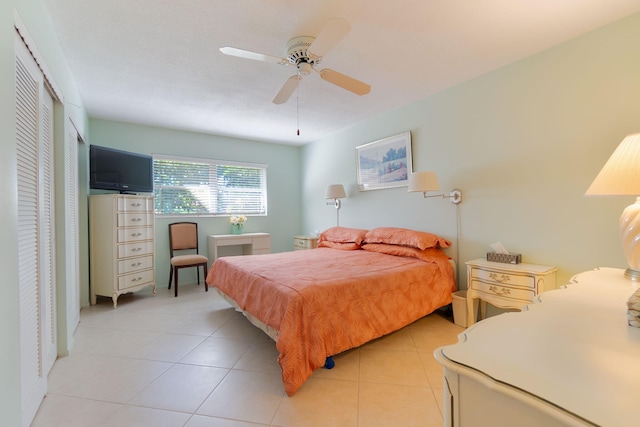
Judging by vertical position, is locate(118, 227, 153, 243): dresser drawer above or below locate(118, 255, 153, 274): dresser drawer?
above

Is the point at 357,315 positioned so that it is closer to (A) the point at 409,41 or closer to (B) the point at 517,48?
(A) the point at 409,41

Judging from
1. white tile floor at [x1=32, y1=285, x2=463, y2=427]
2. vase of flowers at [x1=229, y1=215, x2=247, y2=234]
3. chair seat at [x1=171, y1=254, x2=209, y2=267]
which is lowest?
white tile floor at [x1=32, y1=285, x2=463, y2=427]

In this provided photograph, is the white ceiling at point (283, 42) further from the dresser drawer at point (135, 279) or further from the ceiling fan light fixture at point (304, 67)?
the dresser drawer at point (135, 279)

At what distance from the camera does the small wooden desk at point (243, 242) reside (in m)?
4.48

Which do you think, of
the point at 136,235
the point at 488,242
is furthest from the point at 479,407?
the point at 136,235

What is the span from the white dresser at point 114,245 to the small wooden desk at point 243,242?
3.46 feet

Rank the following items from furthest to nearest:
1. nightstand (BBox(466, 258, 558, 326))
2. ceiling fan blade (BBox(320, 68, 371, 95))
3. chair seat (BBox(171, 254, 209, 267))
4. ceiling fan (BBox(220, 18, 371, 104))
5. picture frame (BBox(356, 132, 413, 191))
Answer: chair seat (BBox(171, 254, 209, 267)) → picture frame (BBox(356, 132, 413, 191)) → nightstand (BBox(466, 258, 558, 326)) → ceiling fan blade (BBox(320, 68, 371, 95)) → ceiling fan (BBox(220, 18, 371, 104))

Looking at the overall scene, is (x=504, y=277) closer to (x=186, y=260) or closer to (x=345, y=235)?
(x=345, y=235)

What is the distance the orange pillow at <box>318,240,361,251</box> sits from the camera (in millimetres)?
3734

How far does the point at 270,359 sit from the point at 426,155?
2788mm

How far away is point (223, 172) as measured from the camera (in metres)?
4.92

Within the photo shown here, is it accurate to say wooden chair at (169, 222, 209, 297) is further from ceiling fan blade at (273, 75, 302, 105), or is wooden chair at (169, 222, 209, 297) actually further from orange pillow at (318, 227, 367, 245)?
ceiling fan blade at (273, 75, 302, 105)

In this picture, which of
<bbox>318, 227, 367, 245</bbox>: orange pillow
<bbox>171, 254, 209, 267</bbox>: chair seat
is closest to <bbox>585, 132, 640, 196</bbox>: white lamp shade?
<bbox>318, 227, 367, 245</bbox>: orange pillow

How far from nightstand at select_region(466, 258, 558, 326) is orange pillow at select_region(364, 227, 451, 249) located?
47 centimetres
